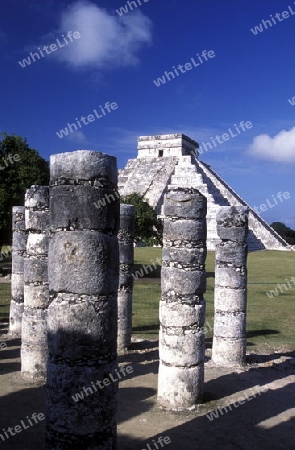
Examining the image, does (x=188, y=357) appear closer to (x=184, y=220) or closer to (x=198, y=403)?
(x=198, y=403)

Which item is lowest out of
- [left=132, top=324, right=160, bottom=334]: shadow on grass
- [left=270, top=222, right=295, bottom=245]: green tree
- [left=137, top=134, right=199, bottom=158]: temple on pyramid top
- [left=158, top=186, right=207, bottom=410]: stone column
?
[left=132, top=324, right=160, bottom=334]: shadow on grass

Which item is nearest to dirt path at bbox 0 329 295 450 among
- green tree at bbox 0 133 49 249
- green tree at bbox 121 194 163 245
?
green tree at bbox 0 133 49 249

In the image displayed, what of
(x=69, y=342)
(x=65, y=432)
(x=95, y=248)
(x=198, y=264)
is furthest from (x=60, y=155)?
(x=198, y=264)

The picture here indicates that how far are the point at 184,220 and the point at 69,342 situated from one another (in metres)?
3.71

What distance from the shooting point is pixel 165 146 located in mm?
57281

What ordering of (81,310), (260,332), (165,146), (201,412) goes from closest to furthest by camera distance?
(81,310) → (201,412) → (260,332) → (165,146)

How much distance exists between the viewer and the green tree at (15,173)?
21.1 meters

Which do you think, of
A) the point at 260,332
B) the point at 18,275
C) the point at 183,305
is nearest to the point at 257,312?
the point at 260,332

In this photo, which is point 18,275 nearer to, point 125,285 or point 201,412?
point 125,285

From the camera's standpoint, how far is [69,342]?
5.12 metres

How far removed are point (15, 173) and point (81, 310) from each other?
58.3 feet

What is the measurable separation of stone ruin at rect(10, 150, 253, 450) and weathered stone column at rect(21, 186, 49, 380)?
Result: 0.06 ft

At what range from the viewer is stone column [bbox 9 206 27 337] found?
500 inches

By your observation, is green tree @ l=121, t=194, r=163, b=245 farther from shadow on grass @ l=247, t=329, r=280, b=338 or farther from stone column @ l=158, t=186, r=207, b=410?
stone column @ l=158, t=186, r=207, b=410
